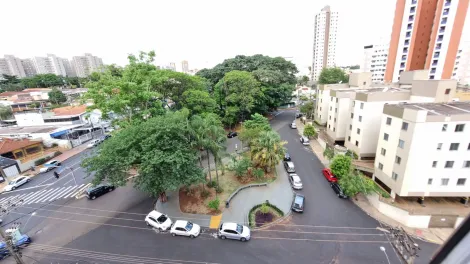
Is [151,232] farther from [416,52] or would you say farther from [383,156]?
[416,52]

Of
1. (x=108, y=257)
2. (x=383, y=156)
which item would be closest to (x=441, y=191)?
(x=383, y=156)

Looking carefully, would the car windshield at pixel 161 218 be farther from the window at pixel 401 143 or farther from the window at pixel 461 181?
the window at pixel 461 181

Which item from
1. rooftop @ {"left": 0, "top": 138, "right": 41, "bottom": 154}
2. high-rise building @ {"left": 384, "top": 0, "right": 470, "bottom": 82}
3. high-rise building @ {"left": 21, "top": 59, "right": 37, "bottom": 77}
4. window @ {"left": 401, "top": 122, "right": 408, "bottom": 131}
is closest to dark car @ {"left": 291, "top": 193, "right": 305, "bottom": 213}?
window @ {"left": 401, "top": 122, "right": 408, "bottom": 131}

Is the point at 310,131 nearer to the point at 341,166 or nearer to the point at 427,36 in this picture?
the point at 341,166

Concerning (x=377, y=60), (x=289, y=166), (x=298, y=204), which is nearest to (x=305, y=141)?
(x=289, y=166)

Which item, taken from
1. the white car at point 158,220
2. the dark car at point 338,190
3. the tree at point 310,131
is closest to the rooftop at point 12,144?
the white car at point 158,220

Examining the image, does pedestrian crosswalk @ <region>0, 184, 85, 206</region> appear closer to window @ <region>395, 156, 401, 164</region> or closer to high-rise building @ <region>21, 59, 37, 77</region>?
window @ <region>395, 156, 401, 164</region>
